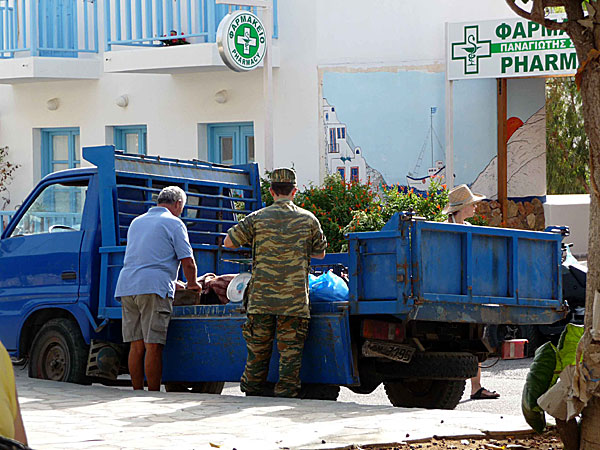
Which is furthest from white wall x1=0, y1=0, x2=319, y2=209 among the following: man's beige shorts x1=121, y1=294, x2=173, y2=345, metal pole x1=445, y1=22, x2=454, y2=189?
man's beige shorts x1=121, y1=294, x2=173, y2=345

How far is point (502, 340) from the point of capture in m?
8.98

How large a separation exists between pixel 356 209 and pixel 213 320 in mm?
6535

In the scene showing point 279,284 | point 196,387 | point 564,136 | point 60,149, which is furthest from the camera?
point 564,136

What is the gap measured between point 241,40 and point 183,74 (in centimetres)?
305

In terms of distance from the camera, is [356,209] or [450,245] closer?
[450,245]

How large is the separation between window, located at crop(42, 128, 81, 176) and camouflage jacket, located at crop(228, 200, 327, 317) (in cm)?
1263

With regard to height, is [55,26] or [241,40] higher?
[55,26]

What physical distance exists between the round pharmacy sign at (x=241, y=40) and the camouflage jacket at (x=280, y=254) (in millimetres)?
7791

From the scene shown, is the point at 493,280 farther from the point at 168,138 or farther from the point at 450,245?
the point at 168,138

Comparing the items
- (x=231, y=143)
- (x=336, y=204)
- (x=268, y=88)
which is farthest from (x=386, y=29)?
(x=336, y=204)

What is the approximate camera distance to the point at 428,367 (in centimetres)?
884

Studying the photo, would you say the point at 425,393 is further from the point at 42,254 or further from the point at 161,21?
the point at 161,21

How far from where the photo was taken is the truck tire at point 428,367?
882cm

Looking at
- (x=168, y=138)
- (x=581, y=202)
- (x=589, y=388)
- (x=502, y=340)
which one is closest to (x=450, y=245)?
(x=502, y=340)
